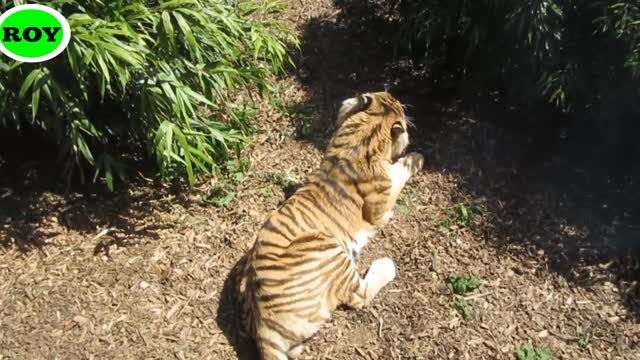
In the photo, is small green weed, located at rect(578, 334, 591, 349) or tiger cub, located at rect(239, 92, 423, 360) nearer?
tiger cub, located at rect(239, 92, 423, 360)

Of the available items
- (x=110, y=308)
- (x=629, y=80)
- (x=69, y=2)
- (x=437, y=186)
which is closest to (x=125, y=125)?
(x=69, y=2)

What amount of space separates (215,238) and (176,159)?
0.61 metres

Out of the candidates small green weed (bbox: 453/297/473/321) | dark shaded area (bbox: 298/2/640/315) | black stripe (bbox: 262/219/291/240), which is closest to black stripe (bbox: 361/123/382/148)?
dark shaded area (bbox: 298/2/640/315)

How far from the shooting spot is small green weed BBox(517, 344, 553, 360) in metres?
3.78

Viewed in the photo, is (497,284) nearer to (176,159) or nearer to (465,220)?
(465,220)

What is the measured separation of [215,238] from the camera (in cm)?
454

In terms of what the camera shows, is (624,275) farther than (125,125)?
No

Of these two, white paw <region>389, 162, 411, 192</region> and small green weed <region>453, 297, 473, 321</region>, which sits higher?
white paw <region>389, 162, 411, 192</region>

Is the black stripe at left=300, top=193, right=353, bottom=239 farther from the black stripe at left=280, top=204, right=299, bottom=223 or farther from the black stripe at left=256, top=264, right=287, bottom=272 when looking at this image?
the black stripe at left=256, top=264, right=287, bottom=272

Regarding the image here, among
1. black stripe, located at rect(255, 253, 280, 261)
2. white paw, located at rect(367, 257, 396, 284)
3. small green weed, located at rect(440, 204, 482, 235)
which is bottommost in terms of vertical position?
white paw, located at rect(367, 257, 396, 284)

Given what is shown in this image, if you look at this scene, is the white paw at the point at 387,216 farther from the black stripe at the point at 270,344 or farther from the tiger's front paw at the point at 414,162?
the black stripe at the point at 270,344

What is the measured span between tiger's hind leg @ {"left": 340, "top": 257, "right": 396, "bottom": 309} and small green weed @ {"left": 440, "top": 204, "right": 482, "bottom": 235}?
0.50 meters

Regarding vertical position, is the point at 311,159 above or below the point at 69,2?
below

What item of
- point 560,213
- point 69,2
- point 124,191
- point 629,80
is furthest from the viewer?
point 124,191
